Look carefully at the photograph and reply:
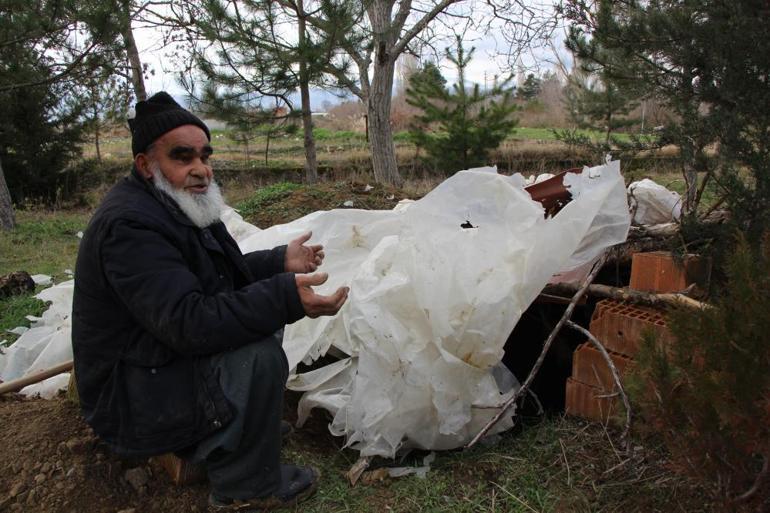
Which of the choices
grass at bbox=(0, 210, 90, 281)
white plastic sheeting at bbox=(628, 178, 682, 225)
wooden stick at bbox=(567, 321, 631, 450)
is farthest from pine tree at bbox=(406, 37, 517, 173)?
wooden stick at bbox=(567, 321, 631, 450)

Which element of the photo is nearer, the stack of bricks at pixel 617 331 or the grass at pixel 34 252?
the stack of bricks at pixel 617 331

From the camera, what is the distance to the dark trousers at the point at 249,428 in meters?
1.78

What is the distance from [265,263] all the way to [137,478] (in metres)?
0.92

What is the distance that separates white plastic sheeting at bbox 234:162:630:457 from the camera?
216 cm

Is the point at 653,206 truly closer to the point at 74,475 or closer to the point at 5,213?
the point at 74,475

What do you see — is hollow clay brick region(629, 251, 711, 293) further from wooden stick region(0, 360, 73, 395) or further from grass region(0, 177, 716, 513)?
wooden stick region(0, 360, 73, 395)

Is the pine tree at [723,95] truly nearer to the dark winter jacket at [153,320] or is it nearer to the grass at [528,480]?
the grass at [528,480]

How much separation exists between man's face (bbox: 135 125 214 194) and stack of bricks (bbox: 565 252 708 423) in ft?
5.36

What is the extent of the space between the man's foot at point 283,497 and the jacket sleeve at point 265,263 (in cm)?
76

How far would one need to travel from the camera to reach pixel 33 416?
7.68 feet

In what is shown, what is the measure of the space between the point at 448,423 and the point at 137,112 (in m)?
1.60

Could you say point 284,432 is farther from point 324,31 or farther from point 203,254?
point 324,31

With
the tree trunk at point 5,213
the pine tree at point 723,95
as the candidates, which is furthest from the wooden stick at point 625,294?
the tree trunk at point 5,213

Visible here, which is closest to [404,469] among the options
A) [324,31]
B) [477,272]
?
[477,272]
